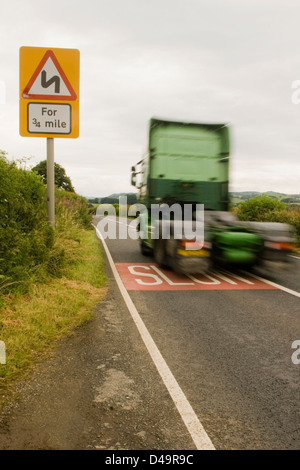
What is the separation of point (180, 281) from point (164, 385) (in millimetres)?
4966

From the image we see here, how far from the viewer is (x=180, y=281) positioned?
8.49m

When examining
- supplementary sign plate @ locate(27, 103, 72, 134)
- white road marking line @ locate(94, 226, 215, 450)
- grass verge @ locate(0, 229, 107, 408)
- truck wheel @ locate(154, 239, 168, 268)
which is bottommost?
white road marking line @ locate(94, 226, 215, 450)

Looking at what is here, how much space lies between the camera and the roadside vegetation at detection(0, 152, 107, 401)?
A: 14.3 feet

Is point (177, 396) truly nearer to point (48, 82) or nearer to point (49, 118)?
point (49, 118)

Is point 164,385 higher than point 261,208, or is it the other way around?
point 261,208

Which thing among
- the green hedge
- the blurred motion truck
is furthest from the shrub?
the green hedge

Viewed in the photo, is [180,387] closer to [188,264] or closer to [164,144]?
[188,264]

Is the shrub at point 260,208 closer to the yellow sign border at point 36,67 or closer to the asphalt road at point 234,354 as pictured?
the asphalt road at point 234,354

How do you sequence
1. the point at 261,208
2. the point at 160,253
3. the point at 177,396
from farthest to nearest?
the point at 261,208 < the point at 160,253 < the point at 177,396

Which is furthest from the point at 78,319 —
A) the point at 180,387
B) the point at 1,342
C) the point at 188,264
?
the point at 188,264

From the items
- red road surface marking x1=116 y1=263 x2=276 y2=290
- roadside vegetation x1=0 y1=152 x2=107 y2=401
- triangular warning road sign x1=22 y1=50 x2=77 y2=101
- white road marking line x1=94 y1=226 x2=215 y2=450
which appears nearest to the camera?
white road marking line x1=94 y1=226 x2=215 y2=450

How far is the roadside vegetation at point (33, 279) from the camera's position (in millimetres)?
4371

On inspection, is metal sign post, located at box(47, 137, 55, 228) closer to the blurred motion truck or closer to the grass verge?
the grass verge

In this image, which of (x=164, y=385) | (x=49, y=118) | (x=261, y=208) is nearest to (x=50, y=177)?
(x=49, y=118)
